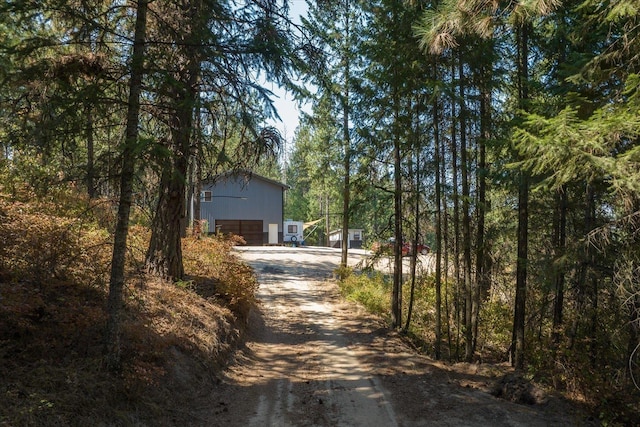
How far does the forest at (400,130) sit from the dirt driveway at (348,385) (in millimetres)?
1669

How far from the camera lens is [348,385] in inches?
322

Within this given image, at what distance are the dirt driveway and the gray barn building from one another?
23938mm

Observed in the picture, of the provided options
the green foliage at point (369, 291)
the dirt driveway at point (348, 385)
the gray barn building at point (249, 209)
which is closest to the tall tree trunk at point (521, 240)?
the dirt driveway at point (348, 385)

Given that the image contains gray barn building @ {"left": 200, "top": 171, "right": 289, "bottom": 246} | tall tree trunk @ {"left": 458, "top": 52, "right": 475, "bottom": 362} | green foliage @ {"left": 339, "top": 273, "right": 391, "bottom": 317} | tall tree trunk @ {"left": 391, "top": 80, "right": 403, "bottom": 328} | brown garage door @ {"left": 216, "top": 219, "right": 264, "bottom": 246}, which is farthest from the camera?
brown garage door @ {"left": 216, "top": 219, "right": 264, "bottom": 246}

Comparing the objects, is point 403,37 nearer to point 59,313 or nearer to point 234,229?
point 59,313

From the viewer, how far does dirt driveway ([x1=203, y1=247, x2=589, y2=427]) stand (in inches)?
266

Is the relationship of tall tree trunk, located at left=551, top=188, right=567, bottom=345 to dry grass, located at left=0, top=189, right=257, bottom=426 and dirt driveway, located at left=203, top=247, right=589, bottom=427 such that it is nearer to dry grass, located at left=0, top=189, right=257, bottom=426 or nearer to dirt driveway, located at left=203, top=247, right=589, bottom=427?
dirt driveway, located at left=203, top=247, right=589, bottom=427

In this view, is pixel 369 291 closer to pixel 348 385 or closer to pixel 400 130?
pixel 400 130

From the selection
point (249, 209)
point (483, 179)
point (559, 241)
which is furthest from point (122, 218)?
point (249, 209)

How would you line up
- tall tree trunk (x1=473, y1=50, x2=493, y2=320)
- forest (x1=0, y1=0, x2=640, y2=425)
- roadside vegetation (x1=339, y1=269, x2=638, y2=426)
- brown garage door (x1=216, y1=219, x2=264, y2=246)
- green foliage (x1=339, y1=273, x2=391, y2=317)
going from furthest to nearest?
1. brown garage door (x1=216, y1=219, x2=264, y2=246)
2. green foliage (x1=339, y1=273, x2=391, y2=317)
3. tall tree trunk (x1=473, y1=50, x2=493, y2=320)
4. roadside vegetation (x1=339, y1=269, x2=638, y2=426)
5. forest (x1=0, y1=0, x2=640, y2=425)

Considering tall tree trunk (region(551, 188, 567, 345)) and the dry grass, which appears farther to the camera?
tall tree trunk (region(551, 188, 567, 345))

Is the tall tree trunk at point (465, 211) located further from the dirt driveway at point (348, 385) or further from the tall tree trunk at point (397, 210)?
the tall tree trunk at point (397, 210)

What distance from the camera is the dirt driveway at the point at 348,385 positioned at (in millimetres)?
6746

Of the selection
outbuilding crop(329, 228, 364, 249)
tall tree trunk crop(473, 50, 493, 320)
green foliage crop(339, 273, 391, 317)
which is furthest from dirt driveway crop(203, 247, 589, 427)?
outbuilding crop(329, 228, 364, 249)
